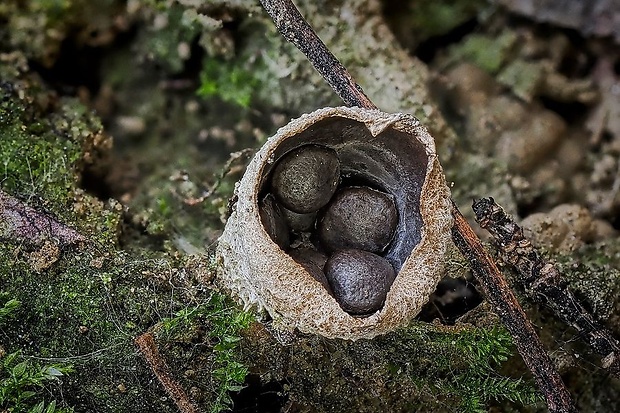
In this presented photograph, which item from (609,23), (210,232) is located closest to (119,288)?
(210,232)

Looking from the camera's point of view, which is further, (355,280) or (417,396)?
(417,396)

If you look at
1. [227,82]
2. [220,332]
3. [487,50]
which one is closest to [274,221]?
[220,332]

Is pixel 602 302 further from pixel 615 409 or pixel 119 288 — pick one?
pixel 119 288

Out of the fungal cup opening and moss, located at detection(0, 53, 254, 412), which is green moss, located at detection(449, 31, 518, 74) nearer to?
the fungal cup opening

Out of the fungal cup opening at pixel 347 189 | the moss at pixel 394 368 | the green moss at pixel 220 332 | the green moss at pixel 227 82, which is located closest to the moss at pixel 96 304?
the green moss at pixel 220 332

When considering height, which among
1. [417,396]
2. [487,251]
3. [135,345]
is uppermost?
[487,251]

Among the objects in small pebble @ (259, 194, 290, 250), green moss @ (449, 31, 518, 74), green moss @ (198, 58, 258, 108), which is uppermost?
green moss @ (449, 31, 518, 74)

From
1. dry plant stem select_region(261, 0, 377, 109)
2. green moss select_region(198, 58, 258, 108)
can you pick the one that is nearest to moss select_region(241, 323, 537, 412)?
dry plant stem select_region(261, 0, 377, 109)
